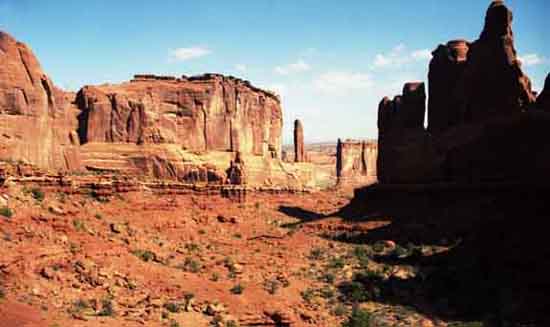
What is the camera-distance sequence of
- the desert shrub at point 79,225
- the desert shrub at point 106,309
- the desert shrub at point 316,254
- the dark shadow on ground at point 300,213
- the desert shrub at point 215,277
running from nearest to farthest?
the desert shrub at point 106,309, the desert shrub at point 79,225, the desert shrub at point 215,277, the desert shrub at point 316,254, the dark shadow on ground at point 300,213

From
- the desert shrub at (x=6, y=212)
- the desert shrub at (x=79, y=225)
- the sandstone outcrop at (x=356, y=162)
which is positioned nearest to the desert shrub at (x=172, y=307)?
the desert shrub at (x=79, y=225)

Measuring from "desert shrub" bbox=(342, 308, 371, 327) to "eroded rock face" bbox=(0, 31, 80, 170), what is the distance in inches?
887

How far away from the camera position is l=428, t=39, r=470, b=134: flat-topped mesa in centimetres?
4481

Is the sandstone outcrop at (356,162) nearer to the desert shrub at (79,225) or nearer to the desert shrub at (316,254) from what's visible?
the desert shrub at (316,254)

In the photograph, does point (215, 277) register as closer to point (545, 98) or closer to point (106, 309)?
point (106, 309)

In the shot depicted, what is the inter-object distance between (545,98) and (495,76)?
15.9ft

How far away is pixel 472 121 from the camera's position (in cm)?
4066

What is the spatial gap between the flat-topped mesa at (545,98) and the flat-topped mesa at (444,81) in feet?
28.7

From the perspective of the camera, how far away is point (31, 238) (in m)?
23.1

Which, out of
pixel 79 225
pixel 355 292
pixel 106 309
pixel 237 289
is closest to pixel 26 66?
pixel 79 225

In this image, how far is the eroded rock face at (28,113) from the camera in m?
34.7

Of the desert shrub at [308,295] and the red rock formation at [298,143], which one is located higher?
the red rock formation at [298,143]

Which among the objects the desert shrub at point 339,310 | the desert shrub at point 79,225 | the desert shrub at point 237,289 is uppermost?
the desert shrub at point 79,225

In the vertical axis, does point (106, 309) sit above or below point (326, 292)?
above
